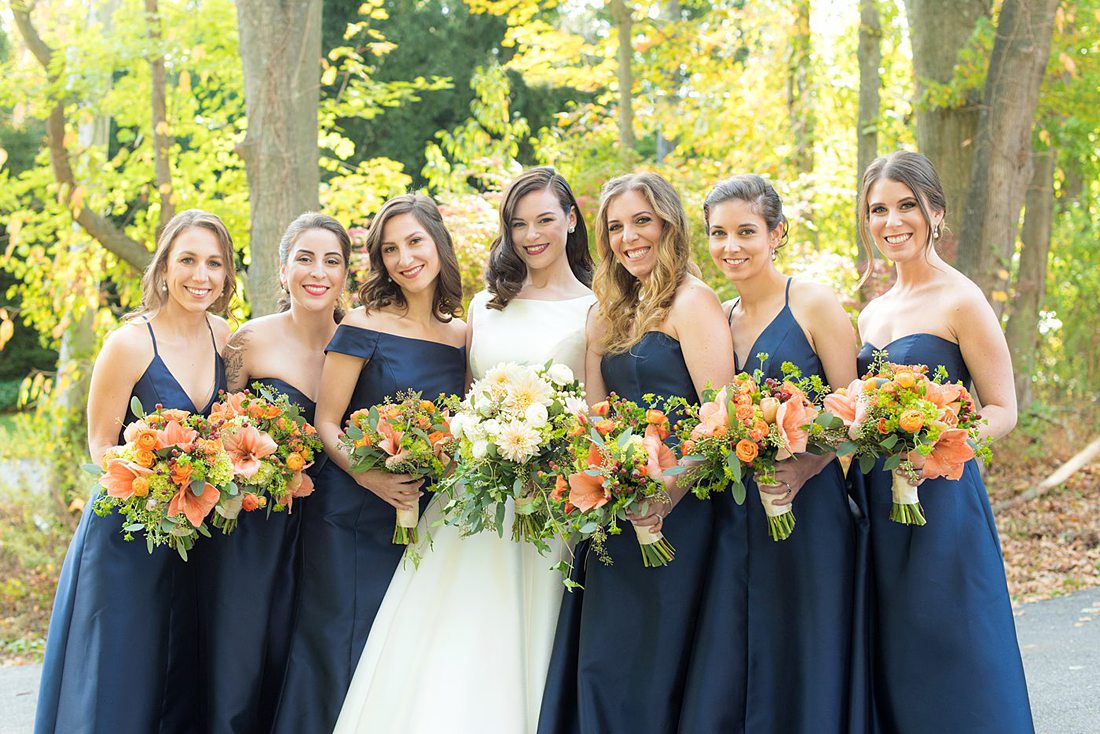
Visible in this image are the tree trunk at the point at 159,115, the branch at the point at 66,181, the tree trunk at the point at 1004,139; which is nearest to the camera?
the tree trunk at the point at 1004,139

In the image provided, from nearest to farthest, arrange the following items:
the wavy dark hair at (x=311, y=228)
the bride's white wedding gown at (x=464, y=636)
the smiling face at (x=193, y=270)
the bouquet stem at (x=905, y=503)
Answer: the bouquet stem at (x=905, y=503), the bride's white wedding gown at (x=464, y=636), the smiling face at (x=193, y=270), the wavy dark hair at (x=311, y=228)

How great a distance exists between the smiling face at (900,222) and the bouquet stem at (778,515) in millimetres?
1219

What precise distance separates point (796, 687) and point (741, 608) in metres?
0.36

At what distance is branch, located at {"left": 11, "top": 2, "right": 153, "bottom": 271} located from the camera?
944 centimetres

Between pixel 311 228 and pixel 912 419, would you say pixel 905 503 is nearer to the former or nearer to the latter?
pixel 912 419

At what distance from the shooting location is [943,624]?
3.95 m

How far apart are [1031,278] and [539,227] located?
9800 millimetres

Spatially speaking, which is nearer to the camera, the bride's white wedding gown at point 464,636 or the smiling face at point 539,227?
the bride's white wedding gown at point 464,636

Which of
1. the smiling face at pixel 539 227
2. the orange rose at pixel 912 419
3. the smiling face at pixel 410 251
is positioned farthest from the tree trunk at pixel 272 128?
the orange rose at pixel 912 419

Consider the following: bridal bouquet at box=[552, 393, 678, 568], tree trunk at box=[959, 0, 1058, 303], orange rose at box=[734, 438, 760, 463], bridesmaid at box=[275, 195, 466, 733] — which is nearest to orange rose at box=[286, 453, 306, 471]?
bridesmaid at box=[275, 195, 466, 733]

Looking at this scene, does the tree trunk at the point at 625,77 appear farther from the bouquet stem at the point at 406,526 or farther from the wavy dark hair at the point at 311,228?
the bouquet stem at the point at 406,526

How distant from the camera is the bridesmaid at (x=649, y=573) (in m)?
4.27

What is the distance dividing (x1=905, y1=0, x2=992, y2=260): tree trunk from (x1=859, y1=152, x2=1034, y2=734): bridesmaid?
532 centimetres

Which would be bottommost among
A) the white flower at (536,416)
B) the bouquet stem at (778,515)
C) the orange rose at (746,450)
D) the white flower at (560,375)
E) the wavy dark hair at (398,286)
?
the bouquet stem at (778,515)
